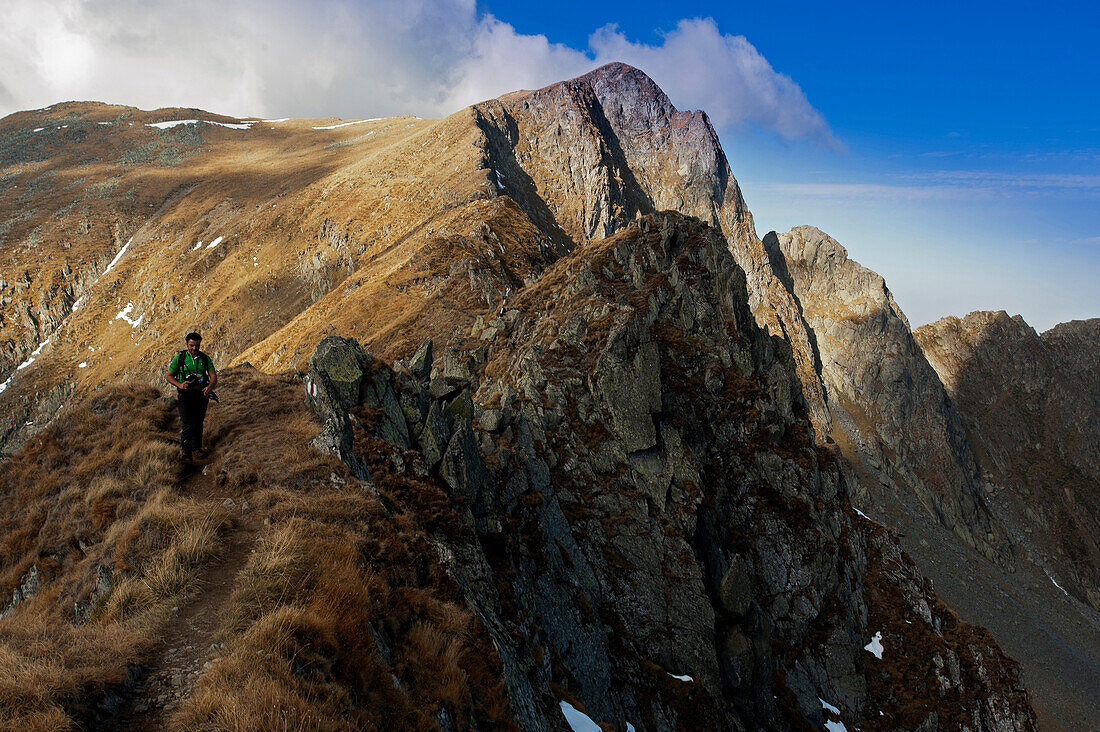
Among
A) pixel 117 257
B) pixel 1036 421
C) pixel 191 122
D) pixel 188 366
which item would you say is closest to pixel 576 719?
pixel 188 366

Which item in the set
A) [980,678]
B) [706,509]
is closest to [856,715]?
[980,678]

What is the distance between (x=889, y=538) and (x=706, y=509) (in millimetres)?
21744

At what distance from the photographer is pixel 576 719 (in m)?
10.6

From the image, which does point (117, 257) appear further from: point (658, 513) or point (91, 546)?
point (658, 513)

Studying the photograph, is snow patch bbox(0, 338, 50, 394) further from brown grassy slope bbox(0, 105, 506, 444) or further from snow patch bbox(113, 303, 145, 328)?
snow patch bbox(113, 303, 145, 328)

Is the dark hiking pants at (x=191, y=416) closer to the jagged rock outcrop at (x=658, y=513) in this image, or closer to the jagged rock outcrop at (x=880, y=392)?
the jagged rock outcrop at (x=658, y=513)

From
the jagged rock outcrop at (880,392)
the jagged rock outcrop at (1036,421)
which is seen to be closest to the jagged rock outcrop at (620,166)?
the jagged rock outcrop at (880,392)

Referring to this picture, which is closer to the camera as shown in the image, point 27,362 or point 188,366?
point 188,366

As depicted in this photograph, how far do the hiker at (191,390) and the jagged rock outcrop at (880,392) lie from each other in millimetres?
118277

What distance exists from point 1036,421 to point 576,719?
193m

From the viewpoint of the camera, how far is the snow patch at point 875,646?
28.0m

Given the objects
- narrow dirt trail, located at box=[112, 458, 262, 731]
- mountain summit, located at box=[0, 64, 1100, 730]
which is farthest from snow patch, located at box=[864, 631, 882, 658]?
narrow dirt trail, located at box=[112, 458, 262, 731]

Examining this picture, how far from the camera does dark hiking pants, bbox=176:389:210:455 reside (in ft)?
36.1

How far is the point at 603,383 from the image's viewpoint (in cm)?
2405
